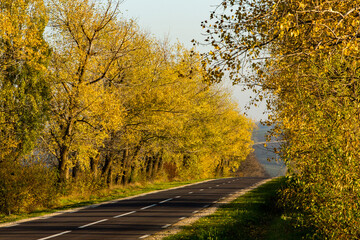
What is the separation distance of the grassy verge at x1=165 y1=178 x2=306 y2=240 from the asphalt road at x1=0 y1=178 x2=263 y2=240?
1293 mm

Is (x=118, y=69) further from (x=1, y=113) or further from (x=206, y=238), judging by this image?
(x=206, y=238)

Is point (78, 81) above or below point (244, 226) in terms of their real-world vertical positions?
above

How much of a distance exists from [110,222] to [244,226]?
4.70 m

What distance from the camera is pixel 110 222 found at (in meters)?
15.1

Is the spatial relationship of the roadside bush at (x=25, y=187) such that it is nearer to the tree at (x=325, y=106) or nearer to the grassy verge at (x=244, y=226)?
the grassy verge at (x=244, y=226)

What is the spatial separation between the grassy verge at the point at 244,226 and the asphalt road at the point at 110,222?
1.29 m

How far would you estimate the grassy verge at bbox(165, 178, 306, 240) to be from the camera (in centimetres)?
1224

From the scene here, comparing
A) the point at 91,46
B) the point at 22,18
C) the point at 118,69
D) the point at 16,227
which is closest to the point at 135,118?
the point at 118,69

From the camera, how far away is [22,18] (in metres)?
19.5

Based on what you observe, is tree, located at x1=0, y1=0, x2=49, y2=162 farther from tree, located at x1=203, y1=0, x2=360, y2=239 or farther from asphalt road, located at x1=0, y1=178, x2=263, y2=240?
tree, located at x1=203, y1=0, x2=360, y2=239

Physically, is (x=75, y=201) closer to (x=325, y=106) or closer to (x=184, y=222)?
(x=184, y=222)

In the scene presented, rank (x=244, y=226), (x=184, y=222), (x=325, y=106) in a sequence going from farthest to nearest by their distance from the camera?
(x=184, y=222), (x=244, y=226), (x=325, y=106)

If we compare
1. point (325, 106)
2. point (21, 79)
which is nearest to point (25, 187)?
point (21, 79)

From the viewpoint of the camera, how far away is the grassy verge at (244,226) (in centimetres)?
1224
